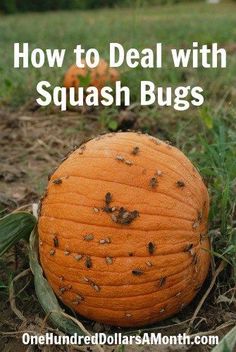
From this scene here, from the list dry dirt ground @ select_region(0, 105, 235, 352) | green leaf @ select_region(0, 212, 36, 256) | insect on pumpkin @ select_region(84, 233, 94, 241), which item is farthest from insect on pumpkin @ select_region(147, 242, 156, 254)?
green leaf @ select_region(0, 212, 36, 256)

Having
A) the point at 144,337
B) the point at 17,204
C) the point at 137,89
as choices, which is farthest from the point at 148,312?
the point at 137,89

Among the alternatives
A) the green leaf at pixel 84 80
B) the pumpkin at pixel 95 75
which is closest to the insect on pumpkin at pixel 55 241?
the green leaf at pixel 84 80

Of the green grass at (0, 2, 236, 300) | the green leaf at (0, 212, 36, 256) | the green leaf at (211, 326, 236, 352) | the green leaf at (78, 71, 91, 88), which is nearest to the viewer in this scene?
the green leaf at (211, 326, 236, 352)

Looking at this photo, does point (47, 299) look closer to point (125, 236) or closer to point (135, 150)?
point (125, 236)

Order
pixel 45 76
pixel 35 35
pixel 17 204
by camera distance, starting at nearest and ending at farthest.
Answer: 1. pixel 17 204
2. pixel 45 76
3. pixel 35 35

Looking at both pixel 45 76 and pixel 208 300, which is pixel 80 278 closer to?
pixel 208 300

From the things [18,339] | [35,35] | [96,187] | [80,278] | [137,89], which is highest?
[35,35]

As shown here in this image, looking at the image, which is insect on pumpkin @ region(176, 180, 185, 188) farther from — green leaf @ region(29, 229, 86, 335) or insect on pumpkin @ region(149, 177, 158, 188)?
green leaf @ region(29, 229, 86, 335)

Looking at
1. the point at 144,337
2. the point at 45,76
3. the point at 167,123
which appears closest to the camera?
the point at 144,337
